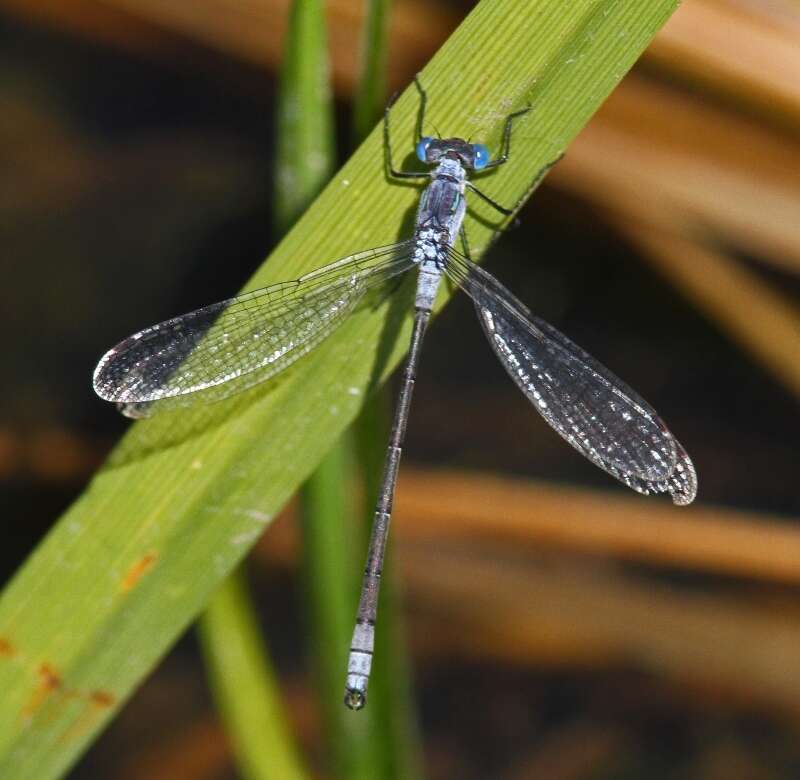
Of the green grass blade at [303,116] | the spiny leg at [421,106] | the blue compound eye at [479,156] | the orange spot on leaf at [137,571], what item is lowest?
the orange spot on leaf at [137,571]

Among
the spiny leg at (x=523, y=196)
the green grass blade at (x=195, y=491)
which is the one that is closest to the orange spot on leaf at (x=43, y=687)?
the green grass blade at (x=195, y=491)

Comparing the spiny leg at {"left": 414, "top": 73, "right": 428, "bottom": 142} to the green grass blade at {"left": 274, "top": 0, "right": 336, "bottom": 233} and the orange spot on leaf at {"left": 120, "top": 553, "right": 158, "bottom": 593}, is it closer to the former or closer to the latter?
the green grass blade at {"left": 274, "top": 0, "right": 336, "bottom": 233}

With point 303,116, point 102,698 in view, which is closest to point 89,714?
point 102,698

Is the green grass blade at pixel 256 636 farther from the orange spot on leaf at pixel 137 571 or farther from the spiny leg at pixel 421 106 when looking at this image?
the orange spot on leaf at pixel 137 571

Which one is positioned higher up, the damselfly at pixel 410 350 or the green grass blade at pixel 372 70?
the green grass blade at pixel 372 70

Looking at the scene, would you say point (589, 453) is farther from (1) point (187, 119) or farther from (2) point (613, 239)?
(1) point (187, 119)

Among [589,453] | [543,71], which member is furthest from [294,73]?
[589,453]
